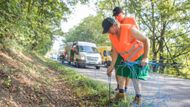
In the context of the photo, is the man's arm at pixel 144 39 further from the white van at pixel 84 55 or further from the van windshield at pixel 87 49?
the van windshield at pixel 87 49

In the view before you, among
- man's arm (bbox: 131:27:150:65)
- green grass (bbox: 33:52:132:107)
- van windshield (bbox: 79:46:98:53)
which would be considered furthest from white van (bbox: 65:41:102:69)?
man's arm (bbox: 131:27:150:65)

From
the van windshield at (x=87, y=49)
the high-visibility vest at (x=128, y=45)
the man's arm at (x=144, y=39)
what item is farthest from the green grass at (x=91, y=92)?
the van windshield at (x=87, y=49)

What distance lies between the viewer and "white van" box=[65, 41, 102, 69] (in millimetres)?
24938

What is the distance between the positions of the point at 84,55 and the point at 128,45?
1951 centimetres

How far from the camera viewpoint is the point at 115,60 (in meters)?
6.30

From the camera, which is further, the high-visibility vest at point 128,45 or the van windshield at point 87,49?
the van windshield at point 87,49

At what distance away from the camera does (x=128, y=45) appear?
5.62m

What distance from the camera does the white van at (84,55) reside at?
24938 mm

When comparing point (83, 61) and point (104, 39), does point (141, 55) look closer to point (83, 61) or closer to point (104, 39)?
point (83, 61)

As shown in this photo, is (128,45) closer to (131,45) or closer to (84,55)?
(131,45)

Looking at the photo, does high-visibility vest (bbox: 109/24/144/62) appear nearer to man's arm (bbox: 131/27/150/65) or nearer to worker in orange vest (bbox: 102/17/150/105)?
worker in orange vest (bbox: 102/17/150/105)

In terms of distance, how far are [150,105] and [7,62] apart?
4084 mm

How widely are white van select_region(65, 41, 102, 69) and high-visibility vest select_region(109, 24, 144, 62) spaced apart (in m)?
19.0

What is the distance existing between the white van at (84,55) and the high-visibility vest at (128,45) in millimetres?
18984
